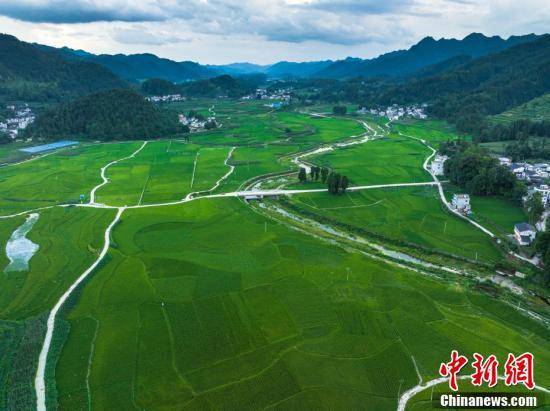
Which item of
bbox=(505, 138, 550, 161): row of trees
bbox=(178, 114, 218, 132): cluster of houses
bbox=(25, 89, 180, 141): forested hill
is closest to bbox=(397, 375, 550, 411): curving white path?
bbox=(505, 138, 550, 161): row of trees

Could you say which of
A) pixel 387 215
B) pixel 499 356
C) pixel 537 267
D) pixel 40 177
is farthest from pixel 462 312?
pixel 40 177

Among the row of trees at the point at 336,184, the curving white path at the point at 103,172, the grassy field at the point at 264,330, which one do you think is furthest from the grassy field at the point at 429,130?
the grassy field at the point at 264,330

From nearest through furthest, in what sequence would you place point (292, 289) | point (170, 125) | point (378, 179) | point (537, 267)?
point (292, 289), point (537, 267), point (378, 179), point (170, 125)

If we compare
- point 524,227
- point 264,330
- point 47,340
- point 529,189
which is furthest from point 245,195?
point 529,189

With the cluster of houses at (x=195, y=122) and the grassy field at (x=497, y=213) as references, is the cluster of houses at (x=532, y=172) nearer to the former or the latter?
the grassy field at (x=497, y=213)

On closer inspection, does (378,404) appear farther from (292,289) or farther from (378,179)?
(378,179)

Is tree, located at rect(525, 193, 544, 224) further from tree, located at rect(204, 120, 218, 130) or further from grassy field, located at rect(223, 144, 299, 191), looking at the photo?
tree, located at rect(204, 120, 218, 130)
